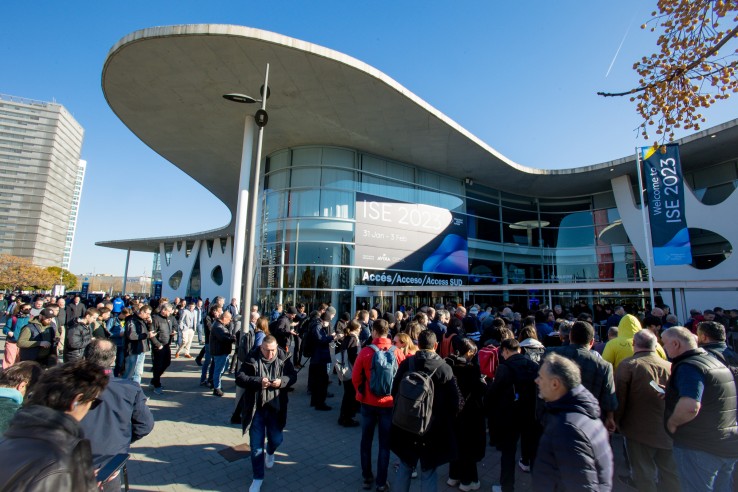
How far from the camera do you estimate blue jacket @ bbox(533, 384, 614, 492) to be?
1.92 m

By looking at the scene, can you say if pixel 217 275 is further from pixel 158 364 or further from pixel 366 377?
pixel 366 377

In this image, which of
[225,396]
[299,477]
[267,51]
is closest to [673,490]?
[299,477]

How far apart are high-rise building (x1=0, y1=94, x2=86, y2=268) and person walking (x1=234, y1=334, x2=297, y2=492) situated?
103m

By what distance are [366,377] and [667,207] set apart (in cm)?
1801

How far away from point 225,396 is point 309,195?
39.1ft

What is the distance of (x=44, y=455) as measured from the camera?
133 cm

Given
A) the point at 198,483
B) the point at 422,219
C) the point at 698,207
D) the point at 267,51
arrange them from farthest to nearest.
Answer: the point at 422,219
the point at 698,207
the point at 267,51
the point at 198,483

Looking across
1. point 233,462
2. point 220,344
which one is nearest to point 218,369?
point 220,344

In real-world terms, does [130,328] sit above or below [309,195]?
below

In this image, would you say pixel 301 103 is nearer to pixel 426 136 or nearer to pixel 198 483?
pixel 426 136

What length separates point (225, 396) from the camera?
6.96 m

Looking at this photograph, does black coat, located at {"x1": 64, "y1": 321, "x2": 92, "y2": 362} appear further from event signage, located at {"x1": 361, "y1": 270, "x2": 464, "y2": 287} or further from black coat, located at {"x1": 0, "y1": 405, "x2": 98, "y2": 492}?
event signage, located at {"x1": 361, "y1": 270, "x2": 464, "y2": 287}

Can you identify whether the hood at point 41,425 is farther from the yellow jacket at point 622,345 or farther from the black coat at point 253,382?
the yellow jacket at point 622,345

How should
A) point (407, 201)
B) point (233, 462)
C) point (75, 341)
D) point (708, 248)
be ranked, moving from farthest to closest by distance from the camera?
point (407, 201) < point (708, 248) < point (75, 341) < point (233, 462)
